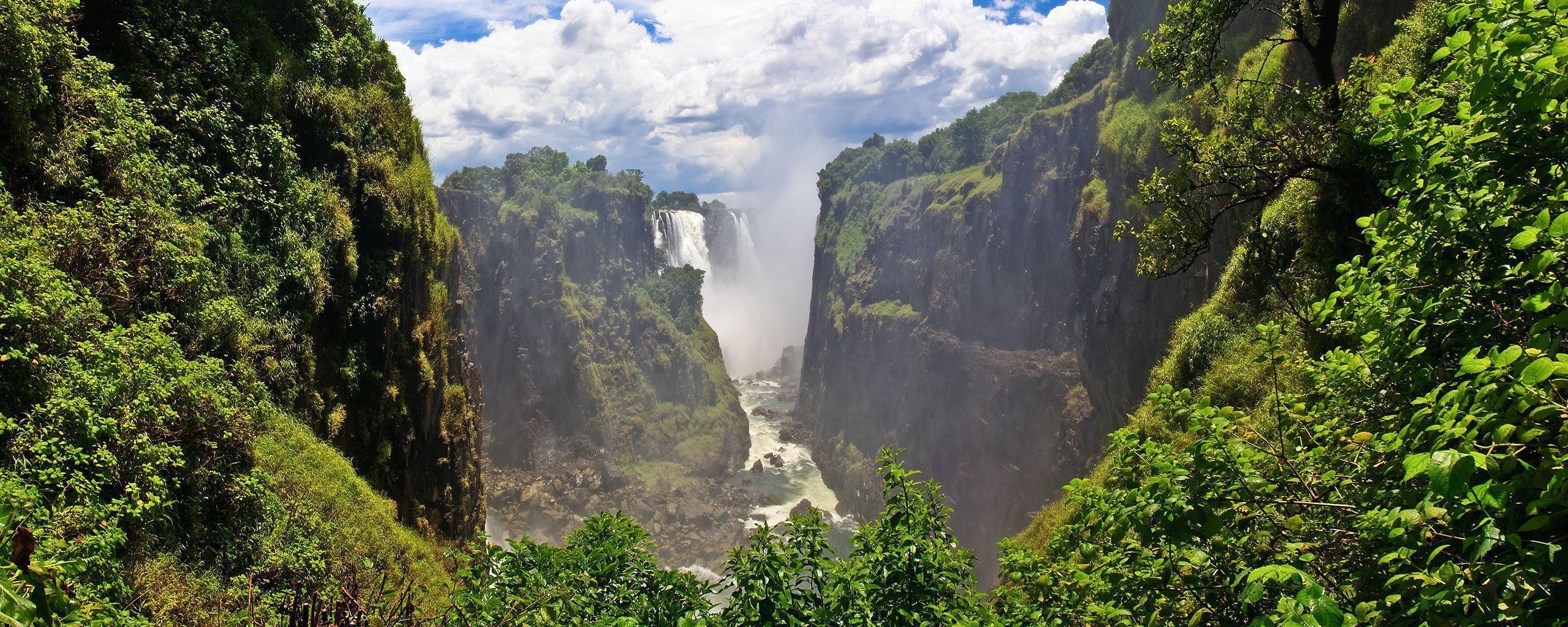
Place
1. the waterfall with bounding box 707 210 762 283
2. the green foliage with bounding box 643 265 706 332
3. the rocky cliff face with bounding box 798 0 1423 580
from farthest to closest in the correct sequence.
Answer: the waterfall with bounding box 707 210 762 283, the green foliage with bounding box 643 265 706 332, the rocky cliff face with bounding box 798 0 1423 580

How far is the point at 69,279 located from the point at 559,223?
2450 inches

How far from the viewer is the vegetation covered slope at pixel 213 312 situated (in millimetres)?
8070

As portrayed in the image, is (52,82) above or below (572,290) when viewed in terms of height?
above

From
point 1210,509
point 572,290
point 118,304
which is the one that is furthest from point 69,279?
point 572,290

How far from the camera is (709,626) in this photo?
22.1ft

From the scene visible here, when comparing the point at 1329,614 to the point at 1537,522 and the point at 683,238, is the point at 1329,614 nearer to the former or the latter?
the point at 1537,522

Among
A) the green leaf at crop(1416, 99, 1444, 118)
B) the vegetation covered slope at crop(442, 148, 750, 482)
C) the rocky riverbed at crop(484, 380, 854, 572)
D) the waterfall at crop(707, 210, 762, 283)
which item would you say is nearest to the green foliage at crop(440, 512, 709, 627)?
the green leaf at crop(1416, 99, 1444, 118)

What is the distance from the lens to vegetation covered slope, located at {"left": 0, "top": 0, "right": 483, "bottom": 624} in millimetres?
8070

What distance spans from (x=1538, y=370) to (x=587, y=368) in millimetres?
64953

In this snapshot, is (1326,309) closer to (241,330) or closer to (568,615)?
(568,615)

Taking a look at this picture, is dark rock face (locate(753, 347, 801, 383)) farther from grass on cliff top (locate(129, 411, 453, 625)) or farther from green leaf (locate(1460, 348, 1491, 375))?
green leaf (locate(1460, 348, 1491, 375))

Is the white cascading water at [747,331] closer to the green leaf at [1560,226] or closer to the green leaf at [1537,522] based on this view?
the green leaf at [1537,522]

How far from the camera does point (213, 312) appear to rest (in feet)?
39.2

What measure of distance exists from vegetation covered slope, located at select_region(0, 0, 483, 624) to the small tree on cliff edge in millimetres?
11337
